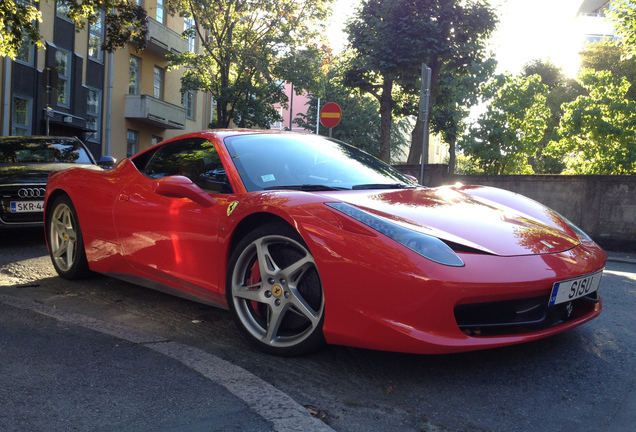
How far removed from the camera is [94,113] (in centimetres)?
2297

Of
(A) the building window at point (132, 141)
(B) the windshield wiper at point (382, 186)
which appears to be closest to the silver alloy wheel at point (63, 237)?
(B) the windshield wiper at point (382, 186)

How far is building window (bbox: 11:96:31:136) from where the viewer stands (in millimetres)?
18281

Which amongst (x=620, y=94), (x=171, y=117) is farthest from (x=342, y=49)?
(x=620, y=94)

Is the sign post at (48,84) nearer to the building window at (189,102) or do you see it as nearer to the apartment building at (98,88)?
the apartment building at (98,88)

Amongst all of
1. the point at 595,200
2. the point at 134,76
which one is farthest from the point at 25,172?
the point at 134,76

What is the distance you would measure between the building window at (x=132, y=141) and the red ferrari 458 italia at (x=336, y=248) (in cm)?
2252

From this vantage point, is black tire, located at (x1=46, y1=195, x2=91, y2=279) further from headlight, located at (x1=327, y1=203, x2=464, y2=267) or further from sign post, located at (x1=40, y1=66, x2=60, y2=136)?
sign post, located at (x1=40, y1=66, x2=60, y2=136)

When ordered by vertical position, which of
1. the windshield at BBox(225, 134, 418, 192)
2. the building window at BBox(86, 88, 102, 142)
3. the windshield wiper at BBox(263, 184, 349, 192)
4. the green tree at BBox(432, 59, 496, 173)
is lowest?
the windshield wiper at BBox(263, 184, 349, 192)

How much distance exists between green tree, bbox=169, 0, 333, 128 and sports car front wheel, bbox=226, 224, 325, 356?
19430 millimetres

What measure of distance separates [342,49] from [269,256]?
18418 millimetres

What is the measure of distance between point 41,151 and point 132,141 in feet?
61.5

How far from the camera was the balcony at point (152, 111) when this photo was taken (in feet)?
80.0

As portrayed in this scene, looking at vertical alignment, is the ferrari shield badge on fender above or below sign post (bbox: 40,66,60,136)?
below

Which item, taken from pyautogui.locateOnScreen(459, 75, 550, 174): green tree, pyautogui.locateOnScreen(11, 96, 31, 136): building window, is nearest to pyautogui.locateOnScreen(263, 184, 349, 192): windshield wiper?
pyautogui.locateOnScreen(11, 96, 31, 136): building window
